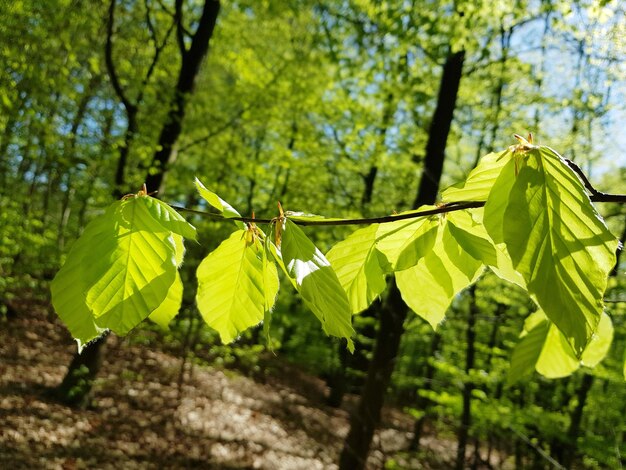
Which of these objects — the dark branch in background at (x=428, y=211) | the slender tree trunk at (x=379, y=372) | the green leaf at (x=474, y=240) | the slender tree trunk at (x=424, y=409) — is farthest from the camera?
the slender tree trunk at (x=424, y=409)

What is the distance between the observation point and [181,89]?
6980 mm

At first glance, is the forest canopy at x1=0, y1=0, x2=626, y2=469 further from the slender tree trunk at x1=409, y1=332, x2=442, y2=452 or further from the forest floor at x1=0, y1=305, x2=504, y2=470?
the slender tree trunk at x1=409, y1=332, x2=442, y2=452

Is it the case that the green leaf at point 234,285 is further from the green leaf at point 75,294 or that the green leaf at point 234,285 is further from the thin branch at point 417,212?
the green leaf at point 75,294

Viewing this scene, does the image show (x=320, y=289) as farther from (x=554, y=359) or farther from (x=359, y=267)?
(x=554, y=359)

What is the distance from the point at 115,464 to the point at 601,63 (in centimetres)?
1100

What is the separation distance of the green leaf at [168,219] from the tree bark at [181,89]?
19.8 ft

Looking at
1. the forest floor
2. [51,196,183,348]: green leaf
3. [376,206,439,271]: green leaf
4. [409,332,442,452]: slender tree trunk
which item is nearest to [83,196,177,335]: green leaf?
[51,196,183,348]: green leaf

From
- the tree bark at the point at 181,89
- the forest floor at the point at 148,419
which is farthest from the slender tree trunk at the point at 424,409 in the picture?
the tree bark at the point at 181,89

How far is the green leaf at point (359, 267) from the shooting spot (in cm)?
79

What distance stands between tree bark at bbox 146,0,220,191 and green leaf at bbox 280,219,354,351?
617 cm

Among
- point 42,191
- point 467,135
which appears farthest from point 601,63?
point 42,191

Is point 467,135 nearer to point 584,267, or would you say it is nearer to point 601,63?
point 601,63

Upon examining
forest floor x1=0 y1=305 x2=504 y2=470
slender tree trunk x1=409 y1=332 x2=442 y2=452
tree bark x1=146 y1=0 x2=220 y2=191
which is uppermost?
tree bark x1=146 y1=0 x2=220 y2=191

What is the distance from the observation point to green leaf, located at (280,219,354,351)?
58 cm
